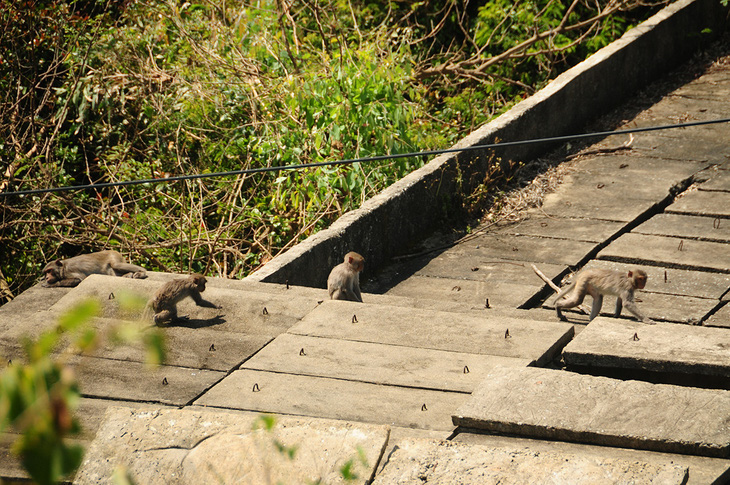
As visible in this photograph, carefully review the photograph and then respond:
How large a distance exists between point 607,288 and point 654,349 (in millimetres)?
1660

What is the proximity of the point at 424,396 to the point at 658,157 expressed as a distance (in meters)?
6.29

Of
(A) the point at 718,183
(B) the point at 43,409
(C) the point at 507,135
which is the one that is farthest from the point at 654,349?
(C) the point at 507,135

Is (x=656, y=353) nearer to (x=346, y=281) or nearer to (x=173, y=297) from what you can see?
(x=346, y=281)

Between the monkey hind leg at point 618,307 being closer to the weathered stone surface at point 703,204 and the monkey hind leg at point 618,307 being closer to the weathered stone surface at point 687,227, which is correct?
the weathered stone surface at point 687,227

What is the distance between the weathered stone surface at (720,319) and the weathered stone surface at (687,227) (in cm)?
135

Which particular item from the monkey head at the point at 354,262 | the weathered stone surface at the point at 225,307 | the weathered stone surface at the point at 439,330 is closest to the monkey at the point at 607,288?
the weathered stone surface at the point at 439,330

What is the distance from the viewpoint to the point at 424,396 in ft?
15.0

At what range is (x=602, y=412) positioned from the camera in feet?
13.3

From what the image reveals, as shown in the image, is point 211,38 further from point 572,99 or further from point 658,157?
point 658,157

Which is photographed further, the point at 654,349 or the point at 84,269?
the point at 84,269

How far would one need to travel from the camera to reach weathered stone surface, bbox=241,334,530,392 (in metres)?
4.74

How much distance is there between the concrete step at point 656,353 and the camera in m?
4.67

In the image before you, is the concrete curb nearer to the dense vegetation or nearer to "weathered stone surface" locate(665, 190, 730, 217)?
the dense vegetation

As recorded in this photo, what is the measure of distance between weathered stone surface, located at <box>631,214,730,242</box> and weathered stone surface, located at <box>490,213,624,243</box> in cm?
27
